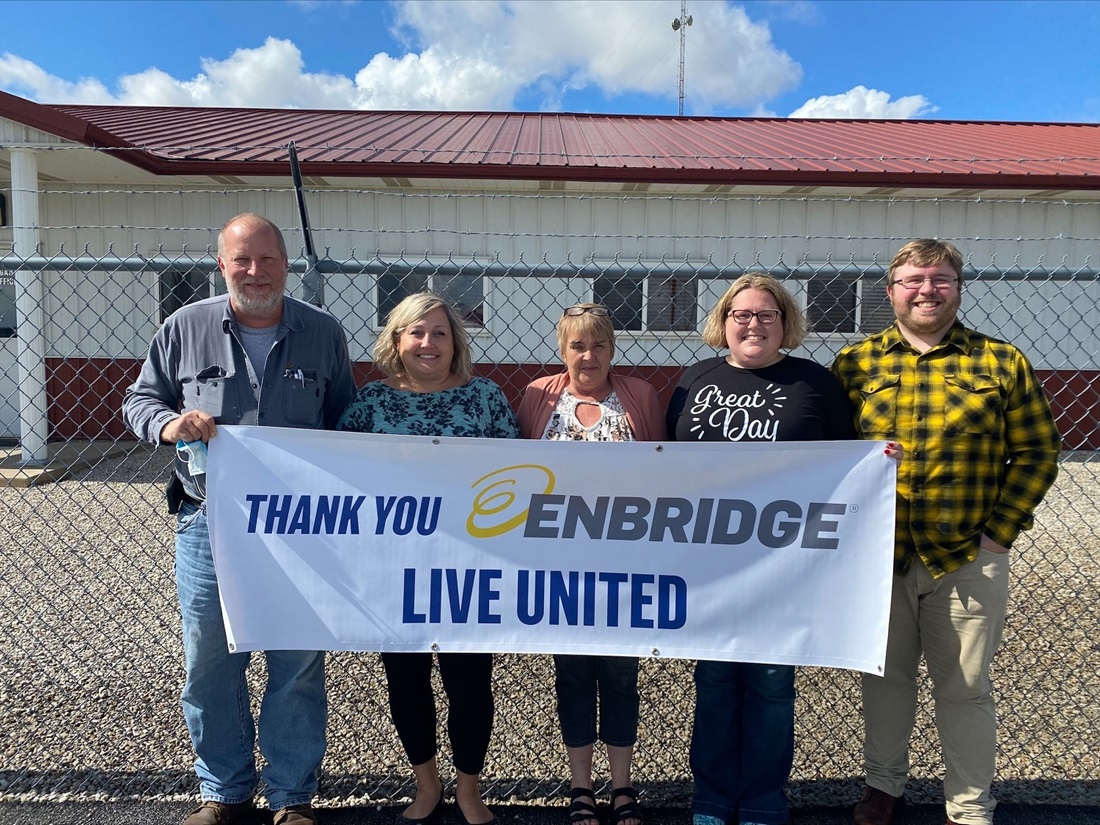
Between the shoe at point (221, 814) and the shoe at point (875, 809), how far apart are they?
7.02ft

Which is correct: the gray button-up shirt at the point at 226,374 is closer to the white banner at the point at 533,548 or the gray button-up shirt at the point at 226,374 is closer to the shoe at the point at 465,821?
the white banner at the point at 533,548

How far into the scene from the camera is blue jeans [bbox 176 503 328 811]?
7.99ft

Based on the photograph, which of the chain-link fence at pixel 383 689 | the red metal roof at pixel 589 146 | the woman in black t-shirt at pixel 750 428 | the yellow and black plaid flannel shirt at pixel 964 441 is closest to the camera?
the yellow and black plaid flannel shirt at pixel 964 441

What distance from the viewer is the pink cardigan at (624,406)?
2.49m

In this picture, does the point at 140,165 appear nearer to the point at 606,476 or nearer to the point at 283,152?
the point at 283,152

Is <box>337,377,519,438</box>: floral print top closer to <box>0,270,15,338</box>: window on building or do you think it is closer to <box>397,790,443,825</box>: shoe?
<box>397,790,443,825</box>: shoe

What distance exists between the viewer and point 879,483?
2301 mm

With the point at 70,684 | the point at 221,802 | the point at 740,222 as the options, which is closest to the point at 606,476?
the point at 221,802

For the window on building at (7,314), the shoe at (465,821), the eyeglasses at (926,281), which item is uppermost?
the window on building at (7,314)

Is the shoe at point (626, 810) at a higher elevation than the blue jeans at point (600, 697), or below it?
below

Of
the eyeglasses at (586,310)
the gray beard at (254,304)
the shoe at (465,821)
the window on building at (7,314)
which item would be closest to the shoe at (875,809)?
the shoe at (465,821)

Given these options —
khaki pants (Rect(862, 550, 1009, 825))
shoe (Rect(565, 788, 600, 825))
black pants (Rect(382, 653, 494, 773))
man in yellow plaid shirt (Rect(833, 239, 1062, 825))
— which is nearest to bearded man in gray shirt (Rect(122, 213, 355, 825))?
black pants (Rect(382, 653, 494, 773))

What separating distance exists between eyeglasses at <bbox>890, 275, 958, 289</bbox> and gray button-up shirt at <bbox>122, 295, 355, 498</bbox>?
6.18ft

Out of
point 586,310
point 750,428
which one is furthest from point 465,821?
point 586,310
